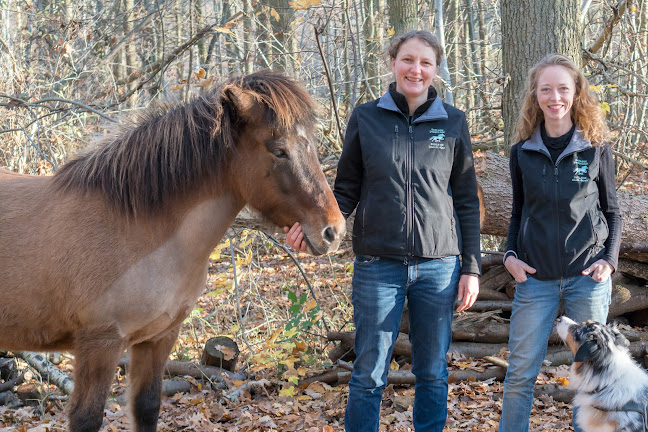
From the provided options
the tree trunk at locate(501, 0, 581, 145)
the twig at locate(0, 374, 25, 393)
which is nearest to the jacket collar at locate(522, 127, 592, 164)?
the tree trunk at locate(501, 0, 581, 145)

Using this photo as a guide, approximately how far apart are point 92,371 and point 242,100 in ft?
5.68

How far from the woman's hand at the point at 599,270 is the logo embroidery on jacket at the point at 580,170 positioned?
1.62ft

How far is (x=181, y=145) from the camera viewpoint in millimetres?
3379

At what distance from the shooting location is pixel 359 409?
134 inches

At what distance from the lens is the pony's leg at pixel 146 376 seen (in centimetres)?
390

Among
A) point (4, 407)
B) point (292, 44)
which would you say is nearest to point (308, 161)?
point (4, 407)

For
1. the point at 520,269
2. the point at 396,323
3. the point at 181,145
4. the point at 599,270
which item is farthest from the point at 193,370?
the point at 599,270

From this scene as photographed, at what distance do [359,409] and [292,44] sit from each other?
7.71m

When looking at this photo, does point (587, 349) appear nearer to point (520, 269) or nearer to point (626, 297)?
point (520, 269)

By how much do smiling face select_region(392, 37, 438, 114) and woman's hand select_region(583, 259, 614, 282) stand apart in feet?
4.65

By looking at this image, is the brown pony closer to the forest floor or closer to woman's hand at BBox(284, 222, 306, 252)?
woman's hand at BBox(284, 222, 306, 252)

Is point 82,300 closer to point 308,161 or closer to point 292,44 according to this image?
point 308,161

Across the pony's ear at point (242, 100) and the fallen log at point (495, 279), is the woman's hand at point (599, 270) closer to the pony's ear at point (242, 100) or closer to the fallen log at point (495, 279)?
the pony's ear at point (242, 100)

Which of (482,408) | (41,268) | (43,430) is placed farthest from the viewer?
(482,408)
